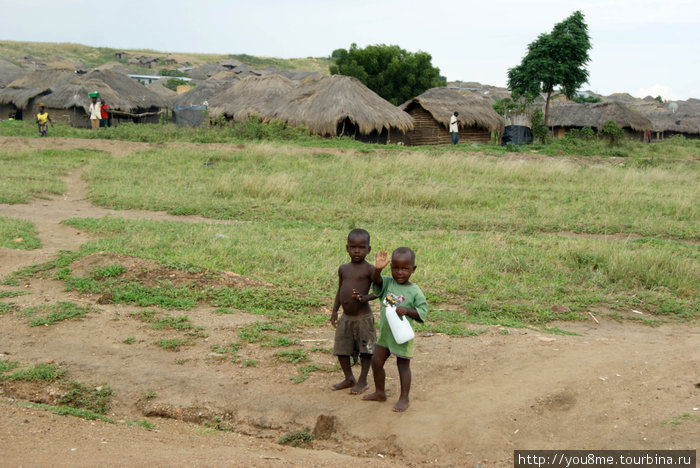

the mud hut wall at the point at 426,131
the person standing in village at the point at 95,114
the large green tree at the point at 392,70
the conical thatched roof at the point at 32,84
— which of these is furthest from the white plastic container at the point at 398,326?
the large green tree at the point at 392,70

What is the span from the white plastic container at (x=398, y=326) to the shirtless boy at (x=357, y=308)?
25 cm

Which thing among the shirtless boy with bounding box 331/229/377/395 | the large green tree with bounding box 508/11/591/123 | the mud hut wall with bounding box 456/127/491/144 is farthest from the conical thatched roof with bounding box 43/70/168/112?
the shirtless boy with bounding box 331/229/377/395

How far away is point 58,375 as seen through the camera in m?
4.37

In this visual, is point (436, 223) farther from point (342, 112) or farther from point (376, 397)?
point (342, 112)

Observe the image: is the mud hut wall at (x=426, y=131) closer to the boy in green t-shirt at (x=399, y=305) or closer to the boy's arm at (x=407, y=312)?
the boy in green t-shirt at (x=399, y=305)

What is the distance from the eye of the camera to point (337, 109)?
21453 millimetres

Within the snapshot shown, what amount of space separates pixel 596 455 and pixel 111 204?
899 centimetres

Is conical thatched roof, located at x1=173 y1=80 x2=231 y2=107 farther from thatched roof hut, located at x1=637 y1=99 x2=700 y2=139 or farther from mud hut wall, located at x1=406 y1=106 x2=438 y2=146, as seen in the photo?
thatched roof hut, located at x1=637 y1=99 x2=700 y2=139

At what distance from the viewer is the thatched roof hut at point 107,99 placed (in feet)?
81.9

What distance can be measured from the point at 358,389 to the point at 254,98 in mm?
22780

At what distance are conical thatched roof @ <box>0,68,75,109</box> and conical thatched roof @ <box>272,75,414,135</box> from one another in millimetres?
11849

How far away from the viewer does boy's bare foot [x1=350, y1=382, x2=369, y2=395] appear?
13.4ft

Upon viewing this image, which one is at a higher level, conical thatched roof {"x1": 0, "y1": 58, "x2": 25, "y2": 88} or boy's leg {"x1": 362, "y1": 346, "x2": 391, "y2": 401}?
conical thatched roof {"x1": 0, "y1": 58, "x2": 25, "y2": 88}

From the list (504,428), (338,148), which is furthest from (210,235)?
(338,148)
